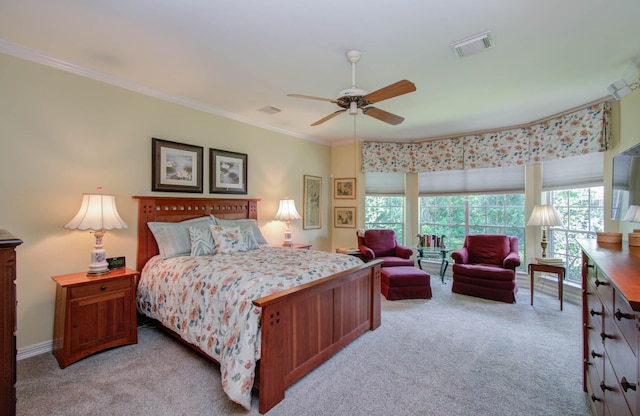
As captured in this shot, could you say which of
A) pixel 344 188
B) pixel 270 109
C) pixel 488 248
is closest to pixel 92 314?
pixel 270 109

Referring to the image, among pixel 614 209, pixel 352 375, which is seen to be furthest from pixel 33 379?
pixel 614 209

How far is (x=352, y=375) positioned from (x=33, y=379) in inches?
95.8

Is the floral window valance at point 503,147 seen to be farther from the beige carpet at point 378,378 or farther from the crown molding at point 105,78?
the crown molding at point 105,78

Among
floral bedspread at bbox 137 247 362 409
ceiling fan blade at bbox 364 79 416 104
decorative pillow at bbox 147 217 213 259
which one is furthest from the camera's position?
decorative pillow at bbox 147 217 213 259

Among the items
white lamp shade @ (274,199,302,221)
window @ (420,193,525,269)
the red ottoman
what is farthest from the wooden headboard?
window @ (420,193,525,269)

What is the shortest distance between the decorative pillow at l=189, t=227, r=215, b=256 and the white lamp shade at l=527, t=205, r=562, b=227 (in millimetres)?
4246

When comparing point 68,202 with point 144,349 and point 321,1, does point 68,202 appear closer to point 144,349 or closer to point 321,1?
point 144,349

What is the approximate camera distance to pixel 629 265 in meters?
1.49

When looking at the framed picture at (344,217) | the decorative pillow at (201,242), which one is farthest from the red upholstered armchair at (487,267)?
the decorative pillow at (201,242)

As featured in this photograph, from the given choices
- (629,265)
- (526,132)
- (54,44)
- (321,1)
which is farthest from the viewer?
(526,132)

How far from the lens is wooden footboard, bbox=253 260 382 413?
1.88 metres

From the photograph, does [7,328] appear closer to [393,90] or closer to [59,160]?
[59,160]

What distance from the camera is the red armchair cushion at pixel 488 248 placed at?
4.45 metres

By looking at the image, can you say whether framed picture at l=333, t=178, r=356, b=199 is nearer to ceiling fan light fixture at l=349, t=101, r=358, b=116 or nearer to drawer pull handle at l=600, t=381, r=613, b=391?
ceiling fan light fixture at l=349, t=101, r=358, b=116
